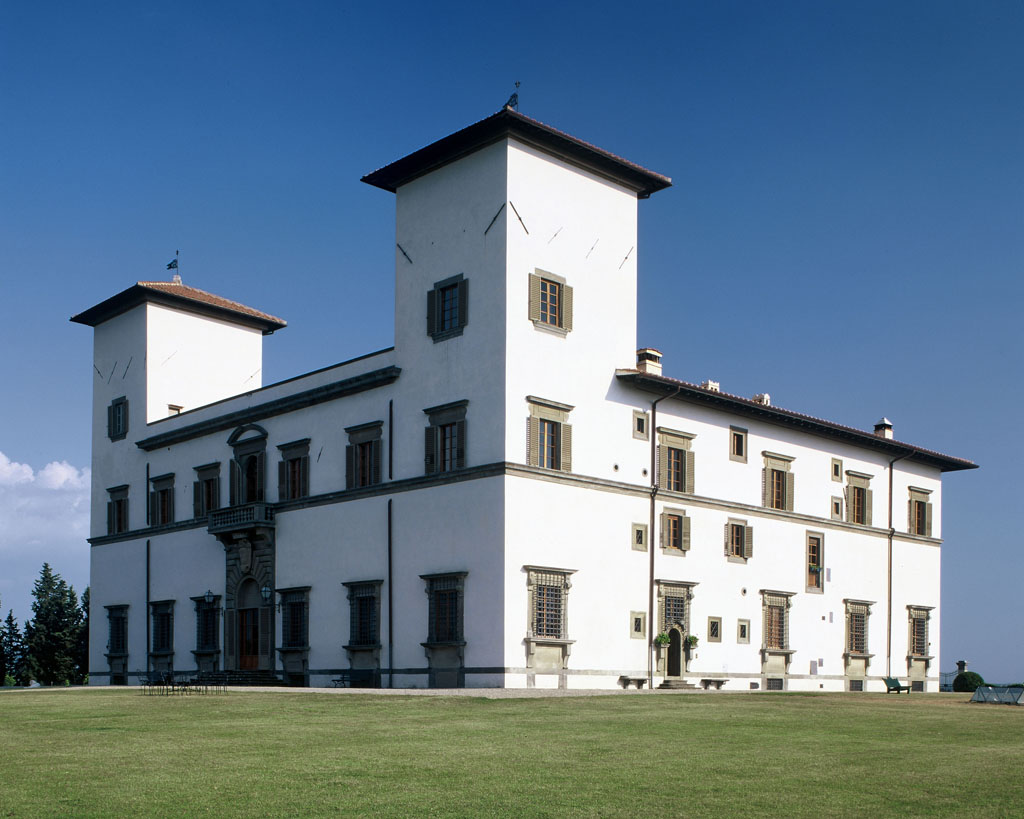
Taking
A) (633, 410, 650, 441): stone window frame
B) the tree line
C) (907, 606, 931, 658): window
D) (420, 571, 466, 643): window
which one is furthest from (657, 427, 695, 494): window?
the tree line

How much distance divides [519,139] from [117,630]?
30.9 m

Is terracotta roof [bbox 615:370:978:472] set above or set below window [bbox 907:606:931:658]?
above

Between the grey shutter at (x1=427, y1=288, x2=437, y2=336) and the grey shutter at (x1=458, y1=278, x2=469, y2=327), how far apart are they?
1.21 meters

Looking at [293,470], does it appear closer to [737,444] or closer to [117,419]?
[117,419]

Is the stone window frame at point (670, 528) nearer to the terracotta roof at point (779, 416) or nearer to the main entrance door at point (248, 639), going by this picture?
the terracotta roof at point (779, 416)

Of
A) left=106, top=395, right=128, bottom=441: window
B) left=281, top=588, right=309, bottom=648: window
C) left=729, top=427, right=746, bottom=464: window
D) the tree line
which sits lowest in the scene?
the tree line

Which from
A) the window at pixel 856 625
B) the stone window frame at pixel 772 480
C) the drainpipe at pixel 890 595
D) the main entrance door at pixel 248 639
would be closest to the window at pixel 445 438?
the main entrance door at pixel 248 639

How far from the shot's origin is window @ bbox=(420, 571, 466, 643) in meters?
36.1

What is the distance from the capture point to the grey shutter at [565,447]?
37.1 meters

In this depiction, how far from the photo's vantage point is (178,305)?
5481 cm

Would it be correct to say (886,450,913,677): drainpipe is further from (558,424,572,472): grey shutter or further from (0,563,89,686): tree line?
(0,563,89,686): tree line

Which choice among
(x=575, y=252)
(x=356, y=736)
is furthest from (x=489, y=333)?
(x=356, y=736)

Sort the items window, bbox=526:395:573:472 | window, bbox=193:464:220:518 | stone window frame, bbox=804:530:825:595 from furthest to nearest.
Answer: window, bbox=193:464:220:518 < stone window frame, bbox=804:530:825:595 < window, bbox=526:395:573:472

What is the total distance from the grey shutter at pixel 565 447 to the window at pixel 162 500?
833 inches
